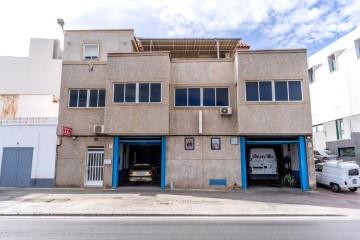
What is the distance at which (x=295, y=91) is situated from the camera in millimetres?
15344

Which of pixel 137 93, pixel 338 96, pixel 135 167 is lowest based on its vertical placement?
pixel 135 167

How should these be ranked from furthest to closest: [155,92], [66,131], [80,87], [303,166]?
[80,87]
[155,92]
[66,131]
[303,166]

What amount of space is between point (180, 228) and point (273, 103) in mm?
10167

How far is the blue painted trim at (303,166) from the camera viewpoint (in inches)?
592

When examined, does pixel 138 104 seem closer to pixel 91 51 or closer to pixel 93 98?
pixel 93 98

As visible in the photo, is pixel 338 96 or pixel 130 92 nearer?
pixel 130 92

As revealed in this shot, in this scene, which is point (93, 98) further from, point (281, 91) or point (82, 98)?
point (281, 91)

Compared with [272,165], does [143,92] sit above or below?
above

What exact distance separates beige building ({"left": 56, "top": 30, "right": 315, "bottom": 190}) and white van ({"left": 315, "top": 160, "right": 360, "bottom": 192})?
4.94 feet

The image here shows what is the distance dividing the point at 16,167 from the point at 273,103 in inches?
641

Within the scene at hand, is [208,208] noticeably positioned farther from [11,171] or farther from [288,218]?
[11,171]

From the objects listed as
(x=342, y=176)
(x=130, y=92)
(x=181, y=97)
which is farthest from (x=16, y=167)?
(x=342, y=176)

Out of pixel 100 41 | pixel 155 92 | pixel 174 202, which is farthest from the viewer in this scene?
pixel 100 41

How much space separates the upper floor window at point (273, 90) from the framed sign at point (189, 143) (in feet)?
13.6
